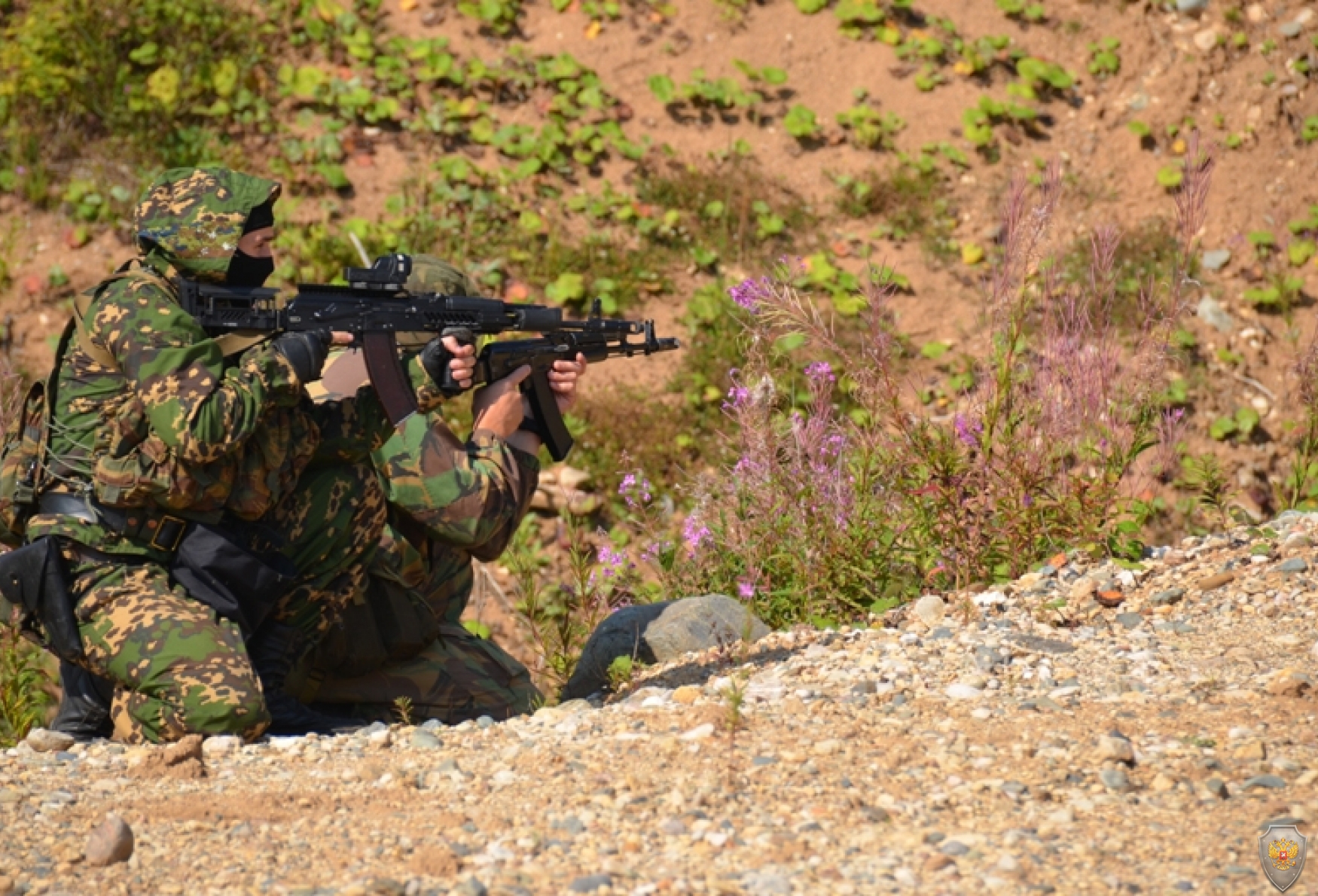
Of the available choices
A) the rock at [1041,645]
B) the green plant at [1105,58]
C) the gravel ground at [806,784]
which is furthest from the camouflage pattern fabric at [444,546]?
the green plant at [1105,58]

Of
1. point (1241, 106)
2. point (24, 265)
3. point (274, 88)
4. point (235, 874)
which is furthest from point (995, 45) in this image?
point (235, 874)

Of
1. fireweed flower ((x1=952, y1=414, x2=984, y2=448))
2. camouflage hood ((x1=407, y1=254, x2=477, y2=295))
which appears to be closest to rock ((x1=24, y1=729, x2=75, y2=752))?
camouflage hood ((x1=407, y1=254, x2=477, y2=295))

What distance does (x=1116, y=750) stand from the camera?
3.49m

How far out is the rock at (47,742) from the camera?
4191mm

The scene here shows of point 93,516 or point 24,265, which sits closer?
point 93,516

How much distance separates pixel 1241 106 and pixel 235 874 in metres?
8.43

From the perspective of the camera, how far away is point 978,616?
4.65 metres

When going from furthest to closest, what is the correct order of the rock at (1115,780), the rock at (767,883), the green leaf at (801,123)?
the green leaf at (801,123), the rock at (1115,780), the rock at (767,883)

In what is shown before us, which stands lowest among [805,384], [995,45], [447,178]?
[805,384]

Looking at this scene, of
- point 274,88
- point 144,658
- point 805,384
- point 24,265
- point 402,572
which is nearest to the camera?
point 144,658

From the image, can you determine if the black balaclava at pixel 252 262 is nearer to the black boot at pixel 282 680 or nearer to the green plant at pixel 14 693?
the black boot at pixel 282 680

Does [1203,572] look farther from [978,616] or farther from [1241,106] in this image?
[1241,106]

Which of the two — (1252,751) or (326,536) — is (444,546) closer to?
(326,536)

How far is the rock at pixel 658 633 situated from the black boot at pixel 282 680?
754 mm
